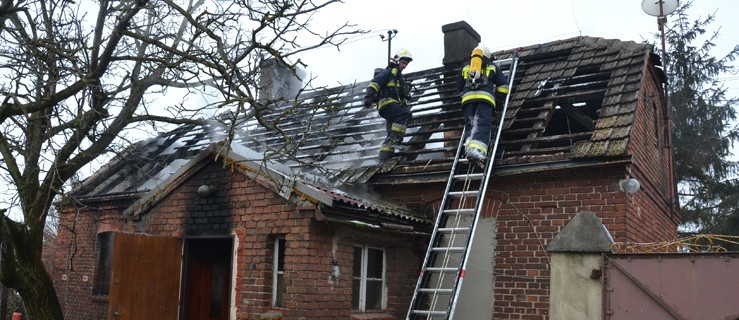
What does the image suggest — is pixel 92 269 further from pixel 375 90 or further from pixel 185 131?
pixel 375 90

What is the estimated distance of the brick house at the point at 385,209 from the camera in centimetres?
803

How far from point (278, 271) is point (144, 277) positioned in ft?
5.99

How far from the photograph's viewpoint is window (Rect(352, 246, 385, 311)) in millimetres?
8656

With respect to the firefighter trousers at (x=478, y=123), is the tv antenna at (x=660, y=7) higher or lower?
higher

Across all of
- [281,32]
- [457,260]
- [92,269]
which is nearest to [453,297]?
[457,260]

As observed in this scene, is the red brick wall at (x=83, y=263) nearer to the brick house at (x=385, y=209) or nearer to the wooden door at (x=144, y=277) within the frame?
the brick house at (x=385, y=209)

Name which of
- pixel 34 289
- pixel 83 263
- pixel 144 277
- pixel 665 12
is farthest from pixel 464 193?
pixel 83 263

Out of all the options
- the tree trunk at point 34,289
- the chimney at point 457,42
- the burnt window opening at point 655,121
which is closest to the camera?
the tree trunk at point 34,289

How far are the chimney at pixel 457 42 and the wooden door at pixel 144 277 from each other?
653 centimetres

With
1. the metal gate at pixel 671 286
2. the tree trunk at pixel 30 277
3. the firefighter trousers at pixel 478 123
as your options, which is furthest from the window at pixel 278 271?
the metal gate at pixel 671 286

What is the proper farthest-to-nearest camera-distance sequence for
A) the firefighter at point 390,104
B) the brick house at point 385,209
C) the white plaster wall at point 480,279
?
the firefighter at point 390,104 → the white plaster wall at point 480,279 → the brick house at point 385,209

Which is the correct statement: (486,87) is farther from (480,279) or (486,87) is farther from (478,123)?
(480,279)

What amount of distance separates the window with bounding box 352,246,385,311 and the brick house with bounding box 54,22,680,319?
0.06ft

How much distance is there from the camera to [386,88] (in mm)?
10367
